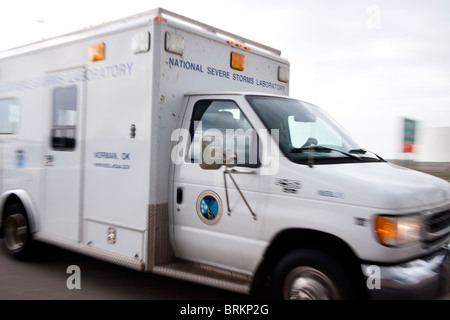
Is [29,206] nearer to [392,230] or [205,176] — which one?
[205,176]

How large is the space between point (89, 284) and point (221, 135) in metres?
2.53

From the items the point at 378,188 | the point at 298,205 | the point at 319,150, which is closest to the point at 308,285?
the point at 298,205

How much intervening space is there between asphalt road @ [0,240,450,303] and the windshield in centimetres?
181

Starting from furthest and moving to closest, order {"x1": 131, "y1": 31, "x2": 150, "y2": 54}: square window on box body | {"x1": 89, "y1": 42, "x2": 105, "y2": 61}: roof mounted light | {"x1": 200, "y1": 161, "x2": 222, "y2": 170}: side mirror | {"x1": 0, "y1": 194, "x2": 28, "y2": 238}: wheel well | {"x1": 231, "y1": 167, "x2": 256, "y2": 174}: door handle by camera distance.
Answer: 1. {"x1": 0, "y1": 194, "x2": 28, "y2": 238}: wheel well
2. {"x1": 89, "y1": 42, "x2": 105, "y2": 61}: roof mounted light
3. {"x1": 131, "y1": 31, "x2": 150, "y2": 54}: square window on box body
4. {"x1": 200, "y1": 161, "x2": 222, "y2": 170}: side mirror
5. {"x1": 231, "y1": 167, "x2": 256, "y2": 174}: door handle

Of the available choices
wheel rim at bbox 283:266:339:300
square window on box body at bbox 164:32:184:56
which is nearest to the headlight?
wheel rim at bbox 283:266:339:300

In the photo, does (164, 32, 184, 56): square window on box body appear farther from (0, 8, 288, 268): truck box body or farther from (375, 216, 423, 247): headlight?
(375, 216, 423, 247): headlight

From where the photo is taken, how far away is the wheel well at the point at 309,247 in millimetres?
3424

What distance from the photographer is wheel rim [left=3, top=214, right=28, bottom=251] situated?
6043 millimetres

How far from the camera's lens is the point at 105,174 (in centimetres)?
491

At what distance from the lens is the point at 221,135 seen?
4.26 m

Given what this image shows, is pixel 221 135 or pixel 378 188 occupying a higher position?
pixel 221 135
